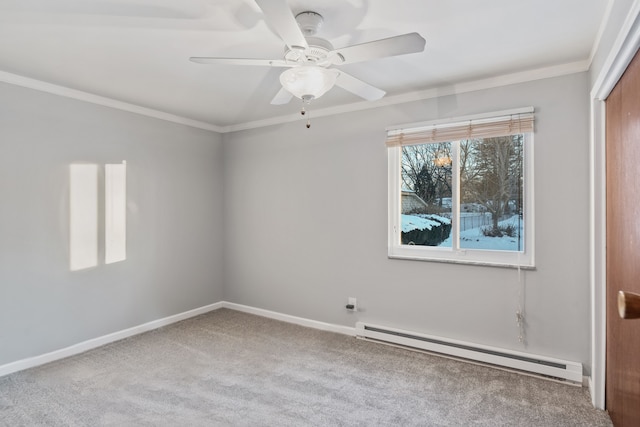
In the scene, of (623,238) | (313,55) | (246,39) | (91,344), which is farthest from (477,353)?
(91,344)

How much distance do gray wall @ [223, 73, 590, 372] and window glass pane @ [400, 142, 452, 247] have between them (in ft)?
0.68

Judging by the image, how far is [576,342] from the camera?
8.43 ft

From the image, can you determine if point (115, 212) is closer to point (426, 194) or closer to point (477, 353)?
point (426, 194)

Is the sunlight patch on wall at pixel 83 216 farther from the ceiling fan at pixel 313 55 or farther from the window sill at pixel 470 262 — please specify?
the window sill at pixel 470 262

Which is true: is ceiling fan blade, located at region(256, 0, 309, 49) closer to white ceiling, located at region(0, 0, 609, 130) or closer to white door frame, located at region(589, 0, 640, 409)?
white ceiling, located at region(0, 0, 609, 130)

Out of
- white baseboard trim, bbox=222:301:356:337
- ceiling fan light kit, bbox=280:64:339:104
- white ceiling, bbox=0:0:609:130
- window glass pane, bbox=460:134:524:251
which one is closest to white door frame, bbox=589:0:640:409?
white ceiling, bbox=0:0:609:130

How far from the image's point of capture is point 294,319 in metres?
3.88

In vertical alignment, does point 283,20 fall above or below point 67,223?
above

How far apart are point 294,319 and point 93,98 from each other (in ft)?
9.25

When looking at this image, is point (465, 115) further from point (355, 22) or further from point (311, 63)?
point (311, 63)

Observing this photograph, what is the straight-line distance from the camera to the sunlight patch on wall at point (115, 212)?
333 cm

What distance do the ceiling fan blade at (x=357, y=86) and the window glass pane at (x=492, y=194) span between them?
3.71 ft

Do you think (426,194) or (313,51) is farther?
(426,194)

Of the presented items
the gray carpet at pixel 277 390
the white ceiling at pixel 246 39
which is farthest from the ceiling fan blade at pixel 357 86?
the gray carpet at pixel 277 390
